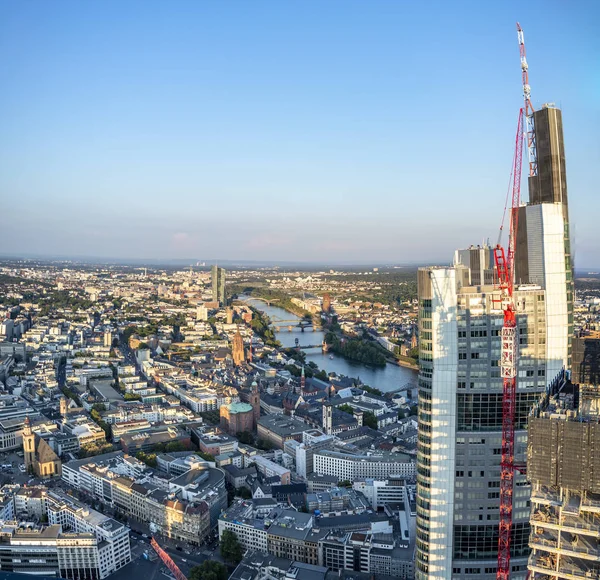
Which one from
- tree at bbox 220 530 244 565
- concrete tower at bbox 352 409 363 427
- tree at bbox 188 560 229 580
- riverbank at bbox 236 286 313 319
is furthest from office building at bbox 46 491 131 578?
riverbank at bbox 236 286 313 319

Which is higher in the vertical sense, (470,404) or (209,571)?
A: (470,404)

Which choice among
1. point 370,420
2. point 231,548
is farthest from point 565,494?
point 370,420

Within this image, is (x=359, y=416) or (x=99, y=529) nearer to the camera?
(x=99, y=529)

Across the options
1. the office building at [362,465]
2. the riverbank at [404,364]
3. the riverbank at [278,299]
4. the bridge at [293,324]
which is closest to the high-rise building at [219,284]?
the riverbank at [278,299]

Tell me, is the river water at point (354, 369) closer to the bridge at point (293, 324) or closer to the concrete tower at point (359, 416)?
the bridge at point (293, 324)

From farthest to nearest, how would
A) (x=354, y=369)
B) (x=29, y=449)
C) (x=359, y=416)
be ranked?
(x=354, y=369), (x=359, y=416), (x=29, y=449)

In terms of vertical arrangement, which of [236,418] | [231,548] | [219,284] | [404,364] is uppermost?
[219,284]

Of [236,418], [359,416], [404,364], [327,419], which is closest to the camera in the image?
[327,419]

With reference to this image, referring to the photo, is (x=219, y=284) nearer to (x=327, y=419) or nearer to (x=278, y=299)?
(x=278, y=299)

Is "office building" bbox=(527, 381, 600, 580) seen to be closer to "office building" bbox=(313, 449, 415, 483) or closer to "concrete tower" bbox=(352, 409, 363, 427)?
"office building" bbox=(313, 449, 415, 483)

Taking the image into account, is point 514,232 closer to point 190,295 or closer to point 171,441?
point 171,441
